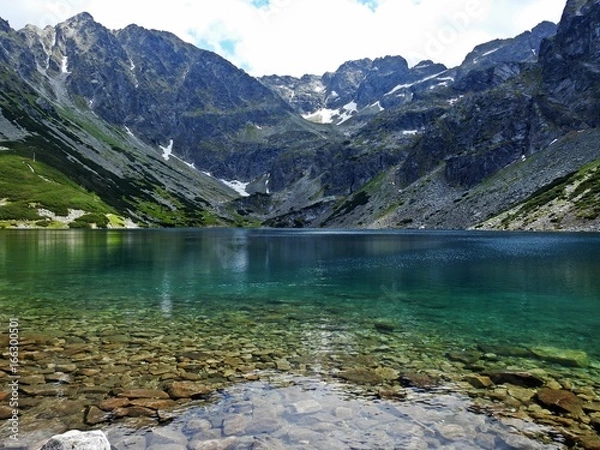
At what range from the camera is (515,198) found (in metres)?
164

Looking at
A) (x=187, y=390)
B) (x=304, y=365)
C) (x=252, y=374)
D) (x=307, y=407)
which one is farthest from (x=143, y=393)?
(x=304, y=365)

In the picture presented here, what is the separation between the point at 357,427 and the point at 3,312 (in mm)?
25881

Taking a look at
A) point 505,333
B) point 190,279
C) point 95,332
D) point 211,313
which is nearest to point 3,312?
point 95,332

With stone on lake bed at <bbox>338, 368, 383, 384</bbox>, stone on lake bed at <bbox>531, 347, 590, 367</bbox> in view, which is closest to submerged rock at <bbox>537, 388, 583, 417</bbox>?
stone on lake bed at <bbox>531, 347, 590, 367</bbox>

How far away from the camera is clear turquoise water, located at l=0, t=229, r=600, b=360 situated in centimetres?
2484

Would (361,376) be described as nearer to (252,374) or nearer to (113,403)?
(252,374)

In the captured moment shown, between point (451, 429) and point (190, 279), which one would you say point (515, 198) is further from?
point (451, 429)

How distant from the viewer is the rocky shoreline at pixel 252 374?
40.1ft

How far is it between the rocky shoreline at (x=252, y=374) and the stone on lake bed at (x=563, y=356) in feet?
0.15

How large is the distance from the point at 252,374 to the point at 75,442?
30.2 ft

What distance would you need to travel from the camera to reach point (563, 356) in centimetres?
1839

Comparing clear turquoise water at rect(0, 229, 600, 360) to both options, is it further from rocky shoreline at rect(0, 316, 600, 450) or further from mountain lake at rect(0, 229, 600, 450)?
rocky shoreline at rect(0, 316, 600, 450)

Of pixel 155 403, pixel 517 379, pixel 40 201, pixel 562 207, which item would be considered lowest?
pixel 517 379

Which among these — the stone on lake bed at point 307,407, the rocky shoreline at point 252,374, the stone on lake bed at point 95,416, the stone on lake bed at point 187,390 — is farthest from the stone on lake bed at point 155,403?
the stone on lake bed at point 307,407
